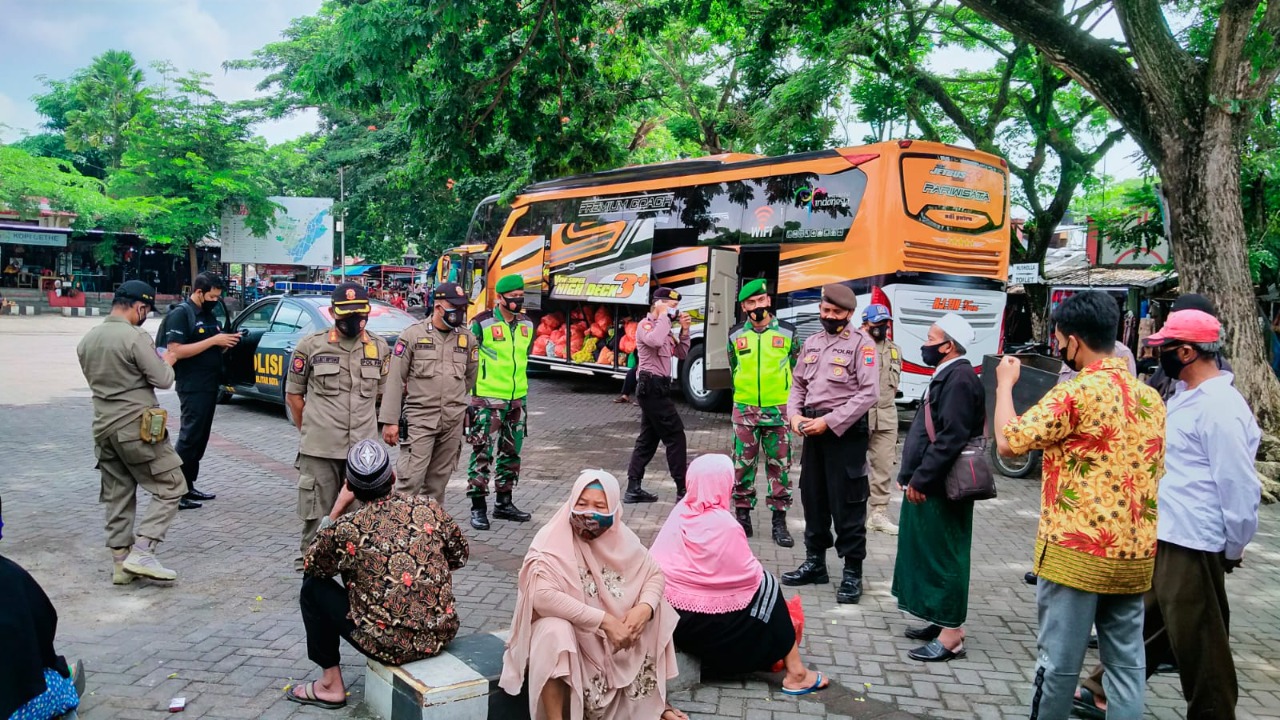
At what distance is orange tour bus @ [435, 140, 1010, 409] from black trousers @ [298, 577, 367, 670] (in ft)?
21.8

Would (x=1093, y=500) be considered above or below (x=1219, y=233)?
below

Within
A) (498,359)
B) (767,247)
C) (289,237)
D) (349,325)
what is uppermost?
(289,237)

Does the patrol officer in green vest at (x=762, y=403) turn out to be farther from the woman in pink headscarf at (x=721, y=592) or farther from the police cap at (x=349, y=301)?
the police cap at (x=349, y=301)

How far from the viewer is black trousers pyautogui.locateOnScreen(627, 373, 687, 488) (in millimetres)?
7270

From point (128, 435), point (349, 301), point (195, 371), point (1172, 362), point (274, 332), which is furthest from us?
point (274, 332)

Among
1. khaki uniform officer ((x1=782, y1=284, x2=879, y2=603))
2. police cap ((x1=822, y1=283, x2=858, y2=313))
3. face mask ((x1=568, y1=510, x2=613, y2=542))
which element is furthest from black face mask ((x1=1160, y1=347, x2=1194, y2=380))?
face mask ((x1=568, y1=510, x2=613, y2=542))

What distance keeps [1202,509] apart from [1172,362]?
58 cm

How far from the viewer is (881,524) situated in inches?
269

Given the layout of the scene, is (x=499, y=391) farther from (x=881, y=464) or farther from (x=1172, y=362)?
(x=1172, y=362)

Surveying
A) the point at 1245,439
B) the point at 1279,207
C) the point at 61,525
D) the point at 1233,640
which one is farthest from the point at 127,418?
the point at 1279,207

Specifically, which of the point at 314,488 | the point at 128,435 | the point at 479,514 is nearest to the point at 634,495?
the point at 479,514

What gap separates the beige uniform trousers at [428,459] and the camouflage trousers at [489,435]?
40 centimetres

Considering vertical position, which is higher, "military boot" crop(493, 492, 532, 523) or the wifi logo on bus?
the wifi logo on bus

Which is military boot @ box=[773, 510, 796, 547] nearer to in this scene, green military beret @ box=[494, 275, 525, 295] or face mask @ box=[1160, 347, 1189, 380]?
green military beret @ box=[494, 275, 525, 295]
